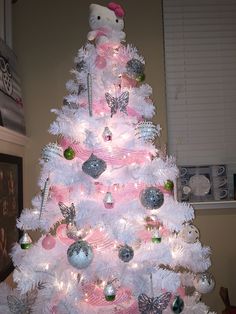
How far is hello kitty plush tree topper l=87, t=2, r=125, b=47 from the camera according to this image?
1432 mm

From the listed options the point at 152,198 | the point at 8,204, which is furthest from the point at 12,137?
the point at 152,198

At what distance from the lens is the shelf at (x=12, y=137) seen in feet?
5.28

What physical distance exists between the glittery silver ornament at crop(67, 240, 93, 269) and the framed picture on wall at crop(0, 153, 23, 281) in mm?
586

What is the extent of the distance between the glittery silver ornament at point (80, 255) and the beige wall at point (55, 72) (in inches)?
41.0

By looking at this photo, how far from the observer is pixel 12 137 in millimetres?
1755

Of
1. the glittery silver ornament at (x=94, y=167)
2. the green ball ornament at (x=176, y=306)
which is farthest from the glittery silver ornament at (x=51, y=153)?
the green ball ornament at (x=176, y=306)

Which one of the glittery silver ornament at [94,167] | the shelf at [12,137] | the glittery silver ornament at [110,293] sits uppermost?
the shelf at [12,137]

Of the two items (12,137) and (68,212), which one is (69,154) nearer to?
(68,212)

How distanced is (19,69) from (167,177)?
128cm

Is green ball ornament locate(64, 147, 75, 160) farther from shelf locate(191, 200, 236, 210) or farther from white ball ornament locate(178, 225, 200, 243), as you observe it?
shelf locate(191, 200, 236, 210)

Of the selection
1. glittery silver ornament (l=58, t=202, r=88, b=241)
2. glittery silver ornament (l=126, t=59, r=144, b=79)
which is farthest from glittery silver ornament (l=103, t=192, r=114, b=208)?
glittery silver ornament (l=126, t=59, r=144, b=79)

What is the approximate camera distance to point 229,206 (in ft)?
6.97

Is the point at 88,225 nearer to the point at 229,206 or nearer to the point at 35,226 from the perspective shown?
the point at 35,226

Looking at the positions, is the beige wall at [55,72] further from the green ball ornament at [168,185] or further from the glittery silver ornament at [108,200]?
the glittery silver ornament at [108,200]
